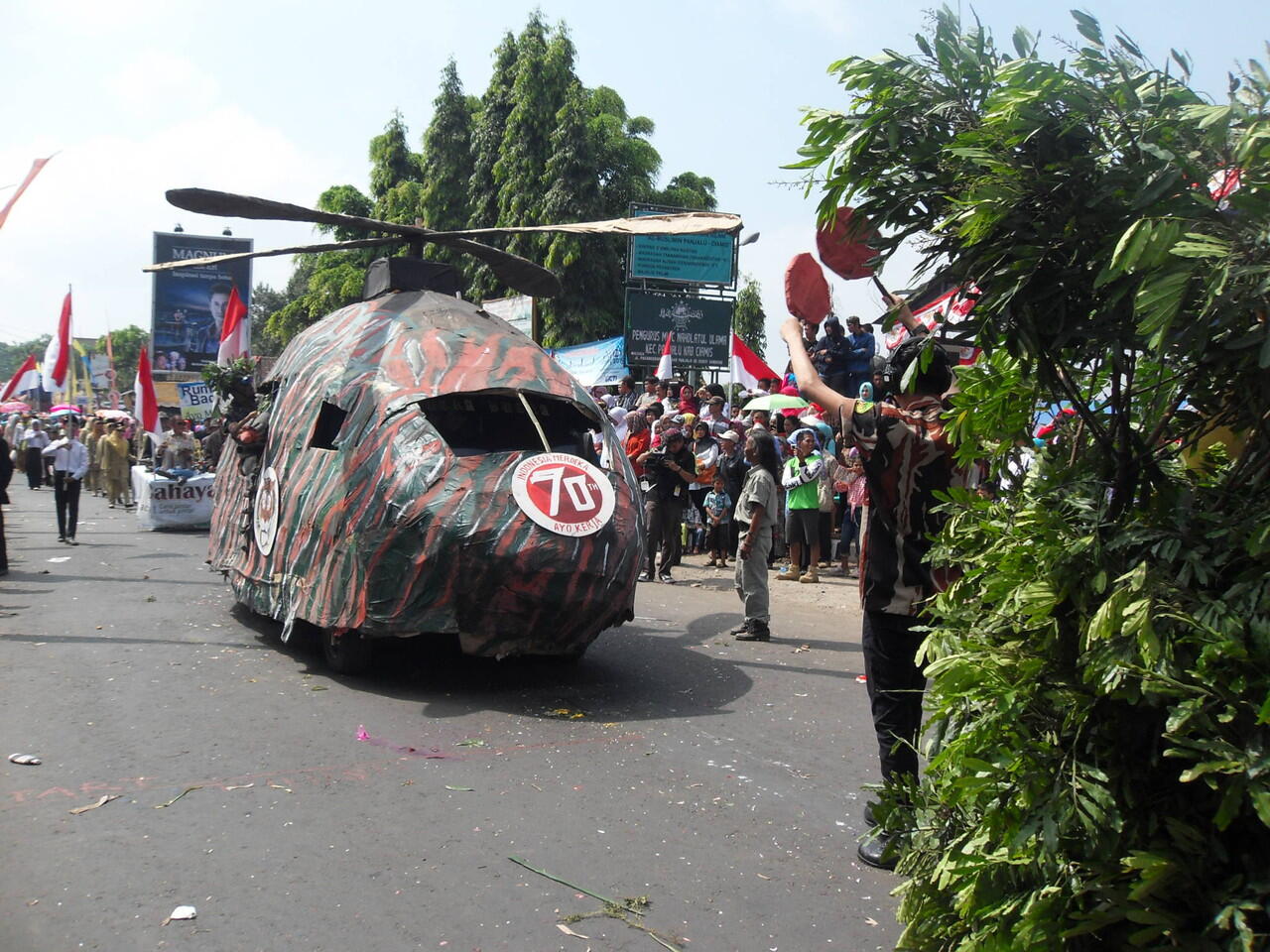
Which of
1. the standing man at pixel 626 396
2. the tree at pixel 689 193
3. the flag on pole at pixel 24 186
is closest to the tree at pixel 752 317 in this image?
the tree at pixel 689 193

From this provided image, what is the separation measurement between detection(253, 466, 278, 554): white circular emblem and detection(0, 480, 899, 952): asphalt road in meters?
0.84

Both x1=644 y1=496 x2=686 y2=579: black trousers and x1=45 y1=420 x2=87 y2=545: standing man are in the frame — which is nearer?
x1=644 y1=496 x2=686 y2=579: black trousers

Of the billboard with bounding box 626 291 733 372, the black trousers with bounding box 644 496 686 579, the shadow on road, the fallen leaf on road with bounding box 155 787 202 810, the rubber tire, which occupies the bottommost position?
the fallen leaf on road with bounding box 155 787 202 810

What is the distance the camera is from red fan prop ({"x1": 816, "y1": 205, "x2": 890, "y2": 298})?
293cm

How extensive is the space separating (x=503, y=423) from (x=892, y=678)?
400cm

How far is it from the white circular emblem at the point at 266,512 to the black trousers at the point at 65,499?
923 cm

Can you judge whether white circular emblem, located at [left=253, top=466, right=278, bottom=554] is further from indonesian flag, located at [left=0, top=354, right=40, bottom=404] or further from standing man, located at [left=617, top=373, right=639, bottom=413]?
indonesian flag, located at [left=0, top=354, right=40, bottom=404]

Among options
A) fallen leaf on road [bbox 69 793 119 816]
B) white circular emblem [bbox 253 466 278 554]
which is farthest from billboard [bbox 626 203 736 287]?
fallen leaf on road [bbox 69 793 119 816]

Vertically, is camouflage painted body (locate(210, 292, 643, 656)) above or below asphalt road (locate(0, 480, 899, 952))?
above

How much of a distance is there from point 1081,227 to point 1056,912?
1.45 meters

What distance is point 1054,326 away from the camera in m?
2.51

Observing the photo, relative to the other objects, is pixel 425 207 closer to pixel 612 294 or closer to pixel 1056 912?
pixel 612 294

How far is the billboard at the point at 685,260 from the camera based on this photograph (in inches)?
1070

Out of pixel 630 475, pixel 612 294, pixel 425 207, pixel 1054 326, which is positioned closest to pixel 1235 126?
pixel 1054 326
